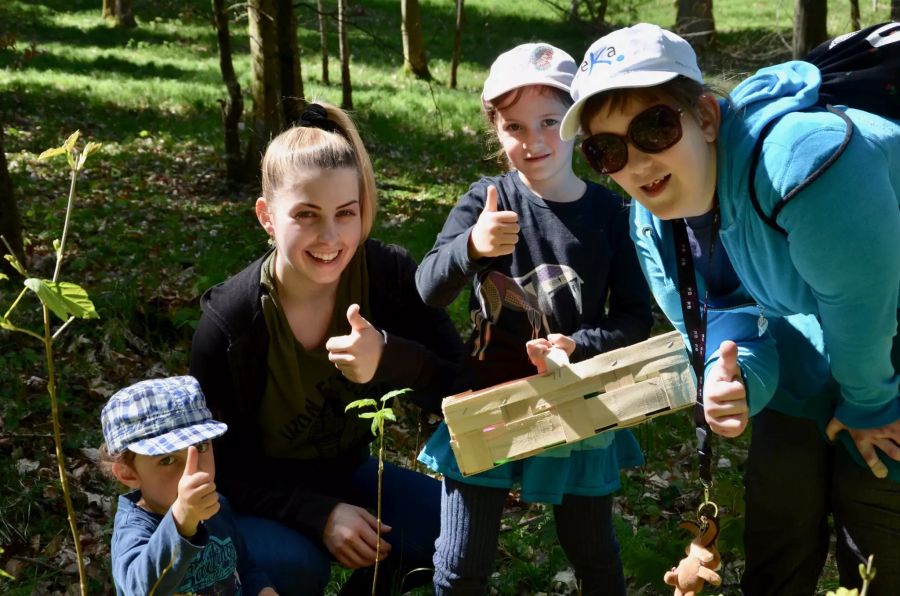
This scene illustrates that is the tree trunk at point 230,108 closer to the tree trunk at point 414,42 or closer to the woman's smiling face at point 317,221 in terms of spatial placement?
the woman's smiling face at point 317,221

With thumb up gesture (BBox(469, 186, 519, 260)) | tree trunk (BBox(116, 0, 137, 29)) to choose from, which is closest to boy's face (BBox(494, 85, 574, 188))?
thumb up gesture (BBox(469, 186, 519, 260))

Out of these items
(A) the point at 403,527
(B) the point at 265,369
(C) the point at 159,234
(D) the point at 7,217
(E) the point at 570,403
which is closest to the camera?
(E) the point at 570,403

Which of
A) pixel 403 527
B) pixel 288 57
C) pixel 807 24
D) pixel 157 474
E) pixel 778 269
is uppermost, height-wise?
pixel 807 24

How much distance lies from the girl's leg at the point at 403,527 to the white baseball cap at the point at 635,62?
1579 mm

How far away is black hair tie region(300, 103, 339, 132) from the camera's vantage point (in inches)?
115

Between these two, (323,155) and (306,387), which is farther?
(306,387)

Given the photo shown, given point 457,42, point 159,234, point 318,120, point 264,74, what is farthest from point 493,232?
point 457,42

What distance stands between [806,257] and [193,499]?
5.05 ft

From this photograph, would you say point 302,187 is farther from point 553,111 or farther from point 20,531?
point 20,531

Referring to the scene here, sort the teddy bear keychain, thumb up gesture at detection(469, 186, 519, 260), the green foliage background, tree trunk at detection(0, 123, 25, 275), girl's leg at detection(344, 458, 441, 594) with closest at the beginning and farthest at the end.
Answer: the teddy bear keychain
thumb up gesture at detection(469, 186, 519, 260)
girl's leg at detection(344, 458, 441, 594)
the green foliage background
tree trunk at detection(0, 123, 25, 275)

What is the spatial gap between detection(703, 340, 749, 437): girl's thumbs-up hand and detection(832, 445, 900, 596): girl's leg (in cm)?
48

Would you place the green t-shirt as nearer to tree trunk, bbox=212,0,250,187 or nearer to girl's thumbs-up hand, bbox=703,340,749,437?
girl's thumbs-up hand, bbox=703,340,749,437

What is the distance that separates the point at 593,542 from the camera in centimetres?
268

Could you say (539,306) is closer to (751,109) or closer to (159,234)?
(751,109)
